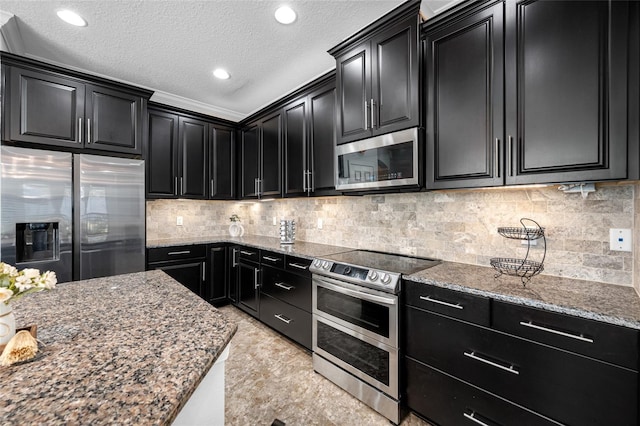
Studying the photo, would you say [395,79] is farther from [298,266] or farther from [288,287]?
[288,287]

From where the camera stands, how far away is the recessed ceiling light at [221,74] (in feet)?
9.51

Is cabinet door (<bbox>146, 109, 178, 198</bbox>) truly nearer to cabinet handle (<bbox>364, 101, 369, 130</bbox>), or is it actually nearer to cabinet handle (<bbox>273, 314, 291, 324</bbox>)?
cabinet handle (<bbox>273, 314, 291, 324</bbox>)

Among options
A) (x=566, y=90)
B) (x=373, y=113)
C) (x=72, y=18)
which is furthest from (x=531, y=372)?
(x=72, y=18)

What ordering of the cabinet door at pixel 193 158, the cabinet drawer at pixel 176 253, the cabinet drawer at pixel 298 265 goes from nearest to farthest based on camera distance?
the cabinet drawer at pixel 298 265 → the cabinet drawer at pixel 176 253 → the cabinet door at pixel 193 158

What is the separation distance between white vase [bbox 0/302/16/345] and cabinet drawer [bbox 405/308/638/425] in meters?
1.82

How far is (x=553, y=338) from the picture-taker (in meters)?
1.24

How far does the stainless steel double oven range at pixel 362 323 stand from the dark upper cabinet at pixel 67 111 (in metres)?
2.50

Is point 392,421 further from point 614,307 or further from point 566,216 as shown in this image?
point 566,216

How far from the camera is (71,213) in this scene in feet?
8.26

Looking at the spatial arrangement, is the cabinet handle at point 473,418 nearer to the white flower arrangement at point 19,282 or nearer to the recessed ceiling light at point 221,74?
the white flower arrangement at point 19,282

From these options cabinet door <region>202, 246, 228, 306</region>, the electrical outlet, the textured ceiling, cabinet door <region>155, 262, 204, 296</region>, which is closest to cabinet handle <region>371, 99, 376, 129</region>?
the textured ceiling

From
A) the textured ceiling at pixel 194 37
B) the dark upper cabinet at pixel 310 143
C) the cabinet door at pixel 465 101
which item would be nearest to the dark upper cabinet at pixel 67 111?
the textured ceiling at pixel 194 37

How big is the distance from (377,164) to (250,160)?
2182 mm

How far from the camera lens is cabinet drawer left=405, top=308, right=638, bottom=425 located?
1.12m
